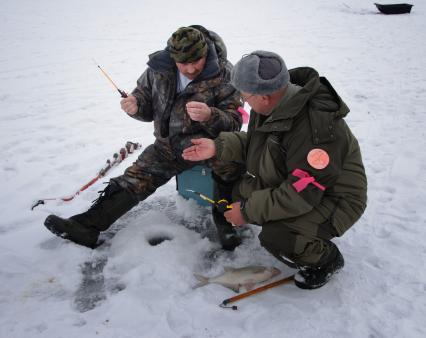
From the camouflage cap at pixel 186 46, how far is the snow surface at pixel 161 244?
137 centimetres

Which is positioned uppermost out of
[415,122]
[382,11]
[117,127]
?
[382,11]

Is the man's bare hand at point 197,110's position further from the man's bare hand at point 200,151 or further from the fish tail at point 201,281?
the fish tail at point 201,281

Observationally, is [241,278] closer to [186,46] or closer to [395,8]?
[186,46]

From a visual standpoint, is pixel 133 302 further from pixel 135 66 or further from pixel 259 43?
pixel 259 43

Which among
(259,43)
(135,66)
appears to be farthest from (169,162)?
(259,43)

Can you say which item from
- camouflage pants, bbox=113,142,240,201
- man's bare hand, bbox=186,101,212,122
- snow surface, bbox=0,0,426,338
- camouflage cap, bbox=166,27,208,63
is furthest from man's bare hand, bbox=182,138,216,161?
snow surface, bbox=0,0,426,338

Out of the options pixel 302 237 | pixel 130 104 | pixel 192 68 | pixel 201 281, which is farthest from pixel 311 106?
pixel 130 104

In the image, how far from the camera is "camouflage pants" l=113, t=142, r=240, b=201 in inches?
110

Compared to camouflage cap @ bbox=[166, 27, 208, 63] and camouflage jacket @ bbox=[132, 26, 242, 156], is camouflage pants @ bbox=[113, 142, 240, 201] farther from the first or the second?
camouflage cap @ bbox=[166, 27, 208, 63]

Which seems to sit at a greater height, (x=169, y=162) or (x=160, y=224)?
(x=169, y=162)

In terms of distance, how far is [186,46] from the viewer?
2480 millimetres

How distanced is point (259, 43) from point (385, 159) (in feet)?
24.5

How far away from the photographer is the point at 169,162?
289 cm

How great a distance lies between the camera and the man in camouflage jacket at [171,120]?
8.57 feet
